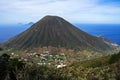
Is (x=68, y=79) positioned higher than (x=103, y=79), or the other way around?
(x=68, y=79)

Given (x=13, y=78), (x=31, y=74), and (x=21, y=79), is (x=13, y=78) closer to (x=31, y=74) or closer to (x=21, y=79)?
(x=31, y=74)

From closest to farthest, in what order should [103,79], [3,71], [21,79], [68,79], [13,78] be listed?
[21,79]
[68,79]
[13,78]
[3,71]
[103,79]

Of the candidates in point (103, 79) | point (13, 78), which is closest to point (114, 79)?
point (103, 79)

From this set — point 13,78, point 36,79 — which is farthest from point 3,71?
point 36,79

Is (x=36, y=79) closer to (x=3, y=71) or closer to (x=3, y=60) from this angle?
(x=3, y=71)

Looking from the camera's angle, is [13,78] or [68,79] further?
[13,78]

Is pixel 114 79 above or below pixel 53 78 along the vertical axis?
below

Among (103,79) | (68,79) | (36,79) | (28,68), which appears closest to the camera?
(36,79)

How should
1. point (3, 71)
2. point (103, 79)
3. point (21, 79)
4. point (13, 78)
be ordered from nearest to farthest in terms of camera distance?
point (21, 79)
point (13, 78)
point (3, 71)
point (103, 79)

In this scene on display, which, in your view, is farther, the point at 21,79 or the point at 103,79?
the point at 103,79
